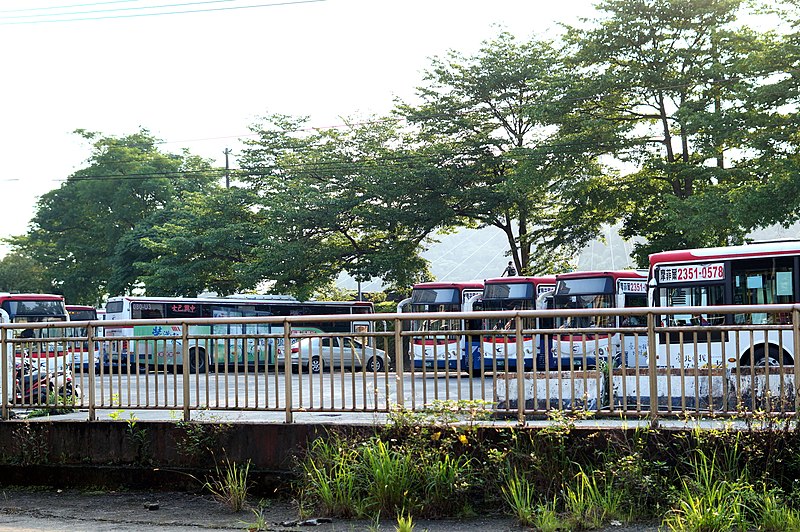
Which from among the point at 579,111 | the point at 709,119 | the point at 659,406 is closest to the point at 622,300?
the point at 709,119

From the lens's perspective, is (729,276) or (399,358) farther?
(729,276)

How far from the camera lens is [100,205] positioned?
63469 mm

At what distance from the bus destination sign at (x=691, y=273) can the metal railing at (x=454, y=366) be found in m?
11.3

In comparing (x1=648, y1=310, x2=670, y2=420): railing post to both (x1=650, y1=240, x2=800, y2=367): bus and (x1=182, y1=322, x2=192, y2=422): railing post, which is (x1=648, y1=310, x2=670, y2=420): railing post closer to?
(x1=182, y1=322, x2=192, y2=422): railing post

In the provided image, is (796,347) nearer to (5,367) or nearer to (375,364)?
(375,364)

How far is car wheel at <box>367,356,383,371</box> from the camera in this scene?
9.95 metres

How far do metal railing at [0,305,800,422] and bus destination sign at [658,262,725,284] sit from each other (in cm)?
1135

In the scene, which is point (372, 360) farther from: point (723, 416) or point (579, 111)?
point (579, 111)

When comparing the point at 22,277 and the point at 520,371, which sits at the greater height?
the point at 22,277

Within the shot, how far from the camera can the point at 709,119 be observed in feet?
108

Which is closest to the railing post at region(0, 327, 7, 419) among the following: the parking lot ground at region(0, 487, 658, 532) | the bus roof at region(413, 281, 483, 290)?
the parking lot ground at region(0, 487, 658, 532)

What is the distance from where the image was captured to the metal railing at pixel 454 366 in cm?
898

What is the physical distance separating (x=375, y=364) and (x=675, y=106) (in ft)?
94.9

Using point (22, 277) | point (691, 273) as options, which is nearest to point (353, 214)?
point (691, 273)
